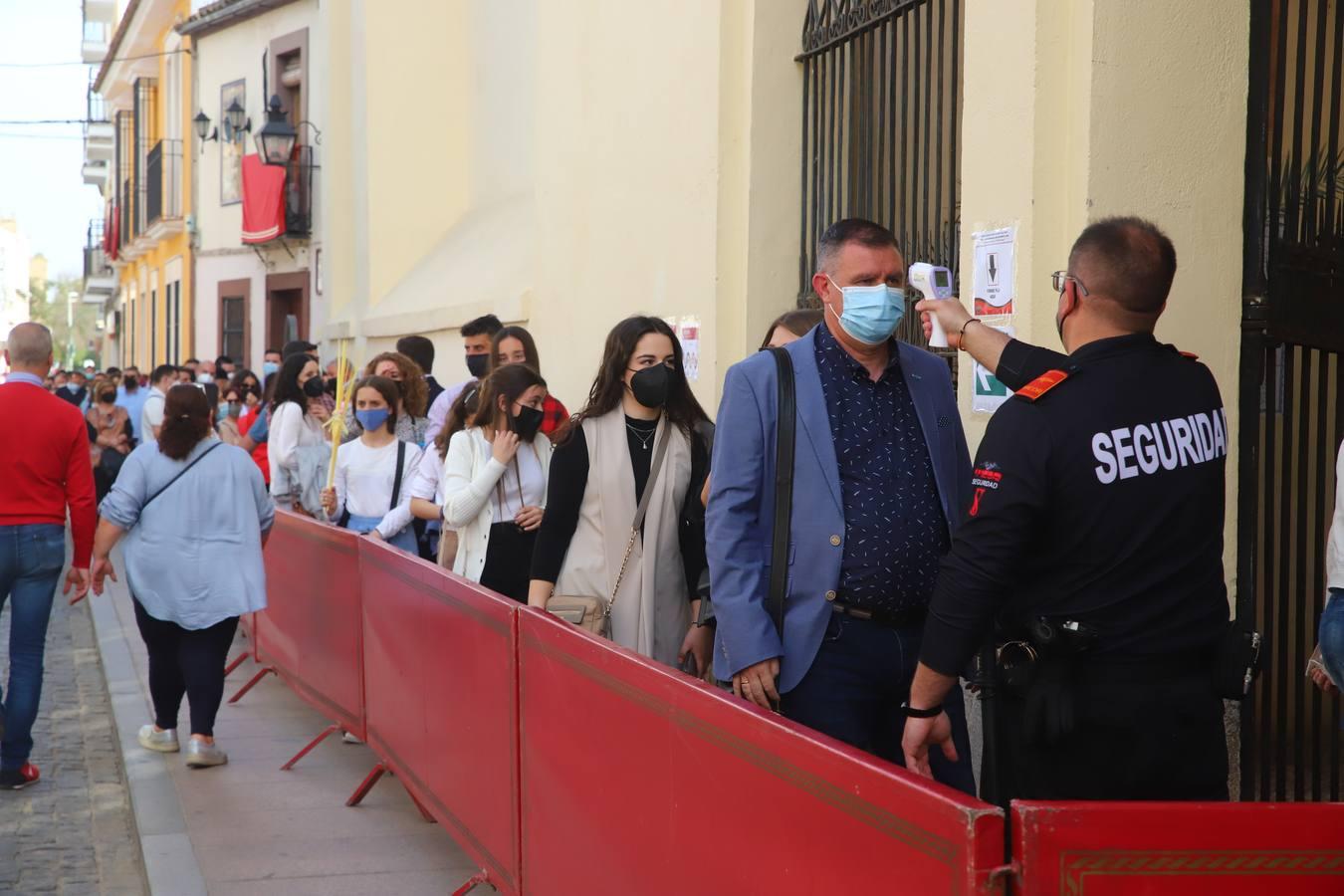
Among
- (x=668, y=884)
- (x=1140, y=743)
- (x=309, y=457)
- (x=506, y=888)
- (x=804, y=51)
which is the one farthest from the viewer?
(x=309, y=457)

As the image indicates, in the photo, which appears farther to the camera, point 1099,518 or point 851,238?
point 851,238

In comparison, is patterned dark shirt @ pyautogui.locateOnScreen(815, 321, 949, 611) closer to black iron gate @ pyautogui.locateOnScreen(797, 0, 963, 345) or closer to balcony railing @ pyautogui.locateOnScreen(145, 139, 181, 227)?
black iron gate @ pyautogui.locateOnScreen(797, 0, 963, 345)

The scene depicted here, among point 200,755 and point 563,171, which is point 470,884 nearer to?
point 200,755

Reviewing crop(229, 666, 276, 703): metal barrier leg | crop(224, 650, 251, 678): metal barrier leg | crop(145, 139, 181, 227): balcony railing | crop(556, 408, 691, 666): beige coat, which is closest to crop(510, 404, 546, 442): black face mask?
crop(556, 408, 691, 666): beige coat

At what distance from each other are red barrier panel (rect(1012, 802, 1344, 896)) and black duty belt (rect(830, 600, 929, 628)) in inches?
50.8

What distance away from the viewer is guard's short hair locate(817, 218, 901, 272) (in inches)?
154

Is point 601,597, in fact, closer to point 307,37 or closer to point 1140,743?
point 1140,743

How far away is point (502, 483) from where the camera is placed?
245 inches

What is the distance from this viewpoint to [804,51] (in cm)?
814

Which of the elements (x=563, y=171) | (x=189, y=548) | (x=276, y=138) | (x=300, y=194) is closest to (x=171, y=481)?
(x=189, y=548)

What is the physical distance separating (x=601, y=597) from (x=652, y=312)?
187 inches

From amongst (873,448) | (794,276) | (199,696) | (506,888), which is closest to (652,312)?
(794,276)

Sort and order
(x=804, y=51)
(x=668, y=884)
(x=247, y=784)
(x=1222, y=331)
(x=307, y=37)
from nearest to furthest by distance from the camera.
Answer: (x=668, y=884), (x=1222, y=331), (x=247, y=784), (x=804, y=51), (x=307, y=37)

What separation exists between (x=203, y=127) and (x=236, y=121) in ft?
4.72
